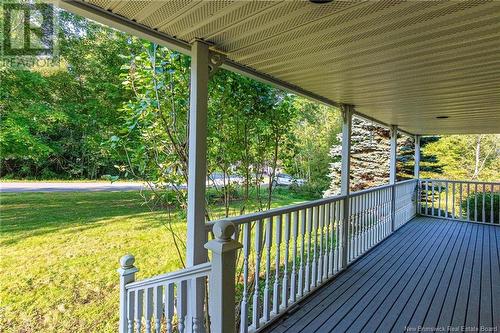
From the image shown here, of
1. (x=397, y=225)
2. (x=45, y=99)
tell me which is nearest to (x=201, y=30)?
(x=397, y=225)

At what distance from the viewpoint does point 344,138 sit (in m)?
4.02

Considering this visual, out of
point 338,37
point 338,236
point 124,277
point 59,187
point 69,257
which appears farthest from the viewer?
point 59,187

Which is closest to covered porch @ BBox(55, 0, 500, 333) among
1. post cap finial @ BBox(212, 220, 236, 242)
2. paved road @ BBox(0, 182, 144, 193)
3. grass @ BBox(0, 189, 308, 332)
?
post cap finial @ BBox(212, 220, 236, 242)

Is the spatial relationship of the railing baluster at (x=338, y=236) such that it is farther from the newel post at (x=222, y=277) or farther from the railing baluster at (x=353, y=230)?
the newel post at (x=222, y=277)

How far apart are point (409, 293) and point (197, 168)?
2714 millimetres

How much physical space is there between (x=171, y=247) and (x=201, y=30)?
16.1 ft

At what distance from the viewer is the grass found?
12.7 feet

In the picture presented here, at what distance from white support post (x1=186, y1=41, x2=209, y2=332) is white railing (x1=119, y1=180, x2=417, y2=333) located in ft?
0.35

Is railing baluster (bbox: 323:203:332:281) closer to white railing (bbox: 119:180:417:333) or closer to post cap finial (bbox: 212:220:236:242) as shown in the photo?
white railing (bbox: 119:180:417:333)

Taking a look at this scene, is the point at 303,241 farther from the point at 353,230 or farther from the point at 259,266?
the point at 353,230

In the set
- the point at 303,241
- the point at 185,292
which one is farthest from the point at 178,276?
the point at 303,241

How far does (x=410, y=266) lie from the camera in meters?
3.83

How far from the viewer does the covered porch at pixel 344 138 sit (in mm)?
1567

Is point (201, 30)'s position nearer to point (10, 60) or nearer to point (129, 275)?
point (129, 275)
